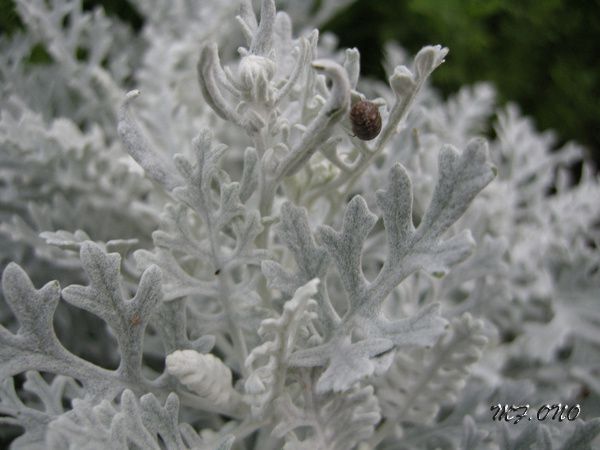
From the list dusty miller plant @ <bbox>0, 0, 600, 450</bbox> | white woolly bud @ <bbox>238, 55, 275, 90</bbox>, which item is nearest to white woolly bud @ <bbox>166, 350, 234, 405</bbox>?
dusty miller plant @ <bbox>0, 0, 600, 450</bbox>

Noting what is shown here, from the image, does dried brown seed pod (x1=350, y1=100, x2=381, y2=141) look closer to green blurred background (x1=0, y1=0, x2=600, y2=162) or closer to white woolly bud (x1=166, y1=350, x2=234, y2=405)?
white woolly bud (x1=166, y1=350, x2=234, y2=405)

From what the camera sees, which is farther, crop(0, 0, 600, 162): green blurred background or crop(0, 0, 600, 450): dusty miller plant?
crop(0, 0, 600, 162): green blurred background

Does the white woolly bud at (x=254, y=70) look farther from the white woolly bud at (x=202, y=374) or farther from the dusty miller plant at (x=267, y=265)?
the white woolly bud at (x=202, y=374)

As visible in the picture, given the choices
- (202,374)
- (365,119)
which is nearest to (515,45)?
(365,119)

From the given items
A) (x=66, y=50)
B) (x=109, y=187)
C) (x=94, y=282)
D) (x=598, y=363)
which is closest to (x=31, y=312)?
(x=94, y=282)

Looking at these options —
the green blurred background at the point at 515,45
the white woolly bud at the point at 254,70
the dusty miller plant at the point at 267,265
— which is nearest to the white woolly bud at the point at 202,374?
the dusty miller plant at the point at 267,265

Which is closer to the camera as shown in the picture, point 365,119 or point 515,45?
point 365,119

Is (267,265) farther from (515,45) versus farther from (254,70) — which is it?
(515,45)
